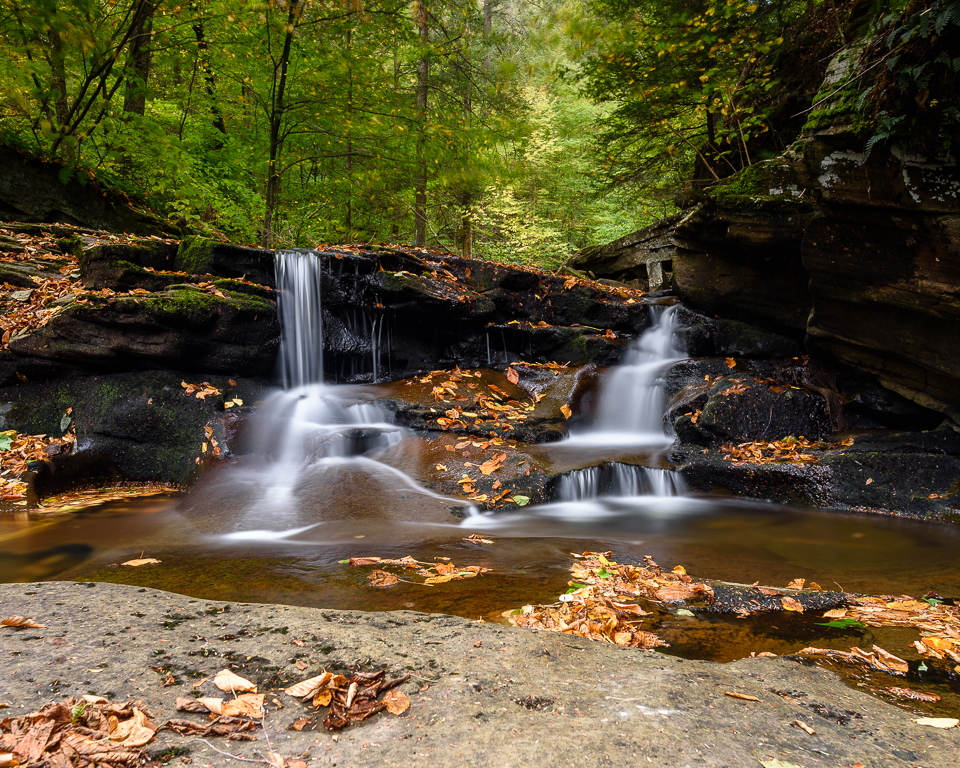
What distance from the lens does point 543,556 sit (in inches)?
169

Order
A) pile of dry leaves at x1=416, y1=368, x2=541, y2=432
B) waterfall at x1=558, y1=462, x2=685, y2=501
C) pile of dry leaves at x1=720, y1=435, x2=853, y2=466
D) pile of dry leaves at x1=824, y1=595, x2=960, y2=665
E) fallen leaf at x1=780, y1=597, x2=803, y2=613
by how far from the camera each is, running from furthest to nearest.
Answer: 1. pile of dry leaves at x1=416, y1=368, x2=541, y2=432
2. pile of dry leaves at x1=720, y1=435, x2=853, y2=466
3. waterfall at x1=558, y1=462, x2=685, y2=501
4. fallen leaf at x1=780, y1=597, x2=803, y2=613
5. pile of dry leaves at x1=824, y1=595, x2=960, y2=665

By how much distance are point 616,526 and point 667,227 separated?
11122 millimetres

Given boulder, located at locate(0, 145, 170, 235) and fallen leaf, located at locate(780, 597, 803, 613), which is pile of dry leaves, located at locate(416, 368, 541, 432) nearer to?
fallen leaf, located at locate(780, 597, 803, 613)

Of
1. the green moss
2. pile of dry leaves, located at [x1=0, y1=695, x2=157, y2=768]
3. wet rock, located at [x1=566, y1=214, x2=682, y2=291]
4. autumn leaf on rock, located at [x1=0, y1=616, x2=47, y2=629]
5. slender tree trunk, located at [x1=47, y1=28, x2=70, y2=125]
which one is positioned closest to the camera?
pile of dry leaves, located at [x1=0, y1=695, x2=157, y2=768]

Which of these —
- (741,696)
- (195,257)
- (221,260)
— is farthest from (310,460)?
(741,696)

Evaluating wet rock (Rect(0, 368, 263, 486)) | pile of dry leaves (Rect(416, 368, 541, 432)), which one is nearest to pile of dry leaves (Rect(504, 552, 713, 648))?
pile of dry leaves (Rect(416, 368, 541, 432))

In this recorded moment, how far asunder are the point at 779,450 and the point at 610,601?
502 centimetres

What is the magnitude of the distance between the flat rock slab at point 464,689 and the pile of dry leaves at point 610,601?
370 mm

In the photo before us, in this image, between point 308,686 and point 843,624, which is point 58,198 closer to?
point 308,686

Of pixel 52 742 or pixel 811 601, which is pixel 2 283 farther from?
pixel 811 601

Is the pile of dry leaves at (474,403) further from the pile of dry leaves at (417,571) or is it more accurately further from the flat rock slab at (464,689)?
the flat rock slab at (464,689)

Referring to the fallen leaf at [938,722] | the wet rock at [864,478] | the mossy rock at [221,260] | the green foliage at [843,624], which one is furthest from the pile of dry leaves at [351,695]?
the mossy rock at [221,260]

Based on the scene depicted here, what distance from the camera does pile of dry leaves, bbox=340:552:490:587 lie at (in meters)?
3.60

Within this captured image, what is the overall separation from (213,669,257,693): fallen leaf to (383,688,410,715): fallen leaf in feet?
1.64
